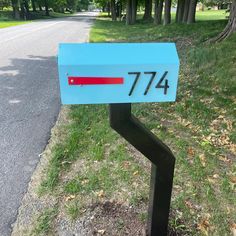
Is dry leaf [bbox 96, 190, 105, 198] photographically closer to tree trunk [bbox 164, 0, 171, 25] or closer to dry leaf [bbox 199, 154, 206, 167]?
dry leaf [bbox 199, 154, 206, 167]

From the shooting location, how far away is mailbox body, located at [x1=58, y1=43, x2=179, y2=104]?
154 cm

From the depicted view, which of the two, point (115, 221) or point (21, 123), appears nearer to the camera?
point (115, 221)

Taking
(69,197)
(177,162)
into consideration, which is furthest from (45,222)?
(177,162)

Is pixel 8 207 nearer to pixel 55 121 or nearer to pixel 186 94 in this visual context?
pixel 55 121

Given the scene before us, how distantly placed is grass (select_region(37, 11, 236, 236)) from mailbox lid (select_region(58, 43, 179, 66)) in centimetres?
150

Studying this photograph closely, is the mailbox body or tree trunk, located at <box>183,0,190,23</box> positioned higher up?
the mailbox body

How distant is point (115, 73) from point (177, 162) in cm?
200

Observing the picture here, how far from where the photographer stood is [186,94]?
17.6 feet

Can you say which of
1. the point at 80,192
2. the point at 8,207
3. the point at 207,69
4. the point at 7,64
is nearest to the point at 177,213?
the point at 80,192

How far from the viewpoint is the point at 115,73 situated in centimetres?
156

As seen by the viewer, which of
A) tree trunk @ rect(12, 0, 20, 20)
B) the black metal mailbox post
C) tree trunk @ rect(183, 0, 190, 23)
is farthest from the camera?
tree trunk @ rect(12, 0, 20, 20)

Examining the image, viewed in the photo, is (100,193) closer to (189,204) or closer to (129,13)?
(189,204)

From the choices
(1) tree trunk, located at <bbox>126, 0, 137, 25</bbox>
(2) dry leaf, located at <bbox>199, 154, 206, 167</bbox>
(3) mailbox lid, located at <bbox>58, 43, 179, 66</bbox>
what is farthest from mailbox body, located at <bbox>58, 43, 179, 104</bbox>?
(1) tree trunk, located at <bbox>126, 0, 137, 25</bbox>

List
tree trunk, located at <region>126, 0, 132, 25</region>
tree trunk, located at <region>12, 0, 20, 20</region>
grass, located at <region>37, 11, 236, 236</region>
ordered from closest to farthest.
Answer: grass, located at <region>37, 11, 236, 236</region>, tree trunk, located at <region>126, 0, 132, 25</region>, tree trunk, located at <region>12, 0, 20, 20</region>
